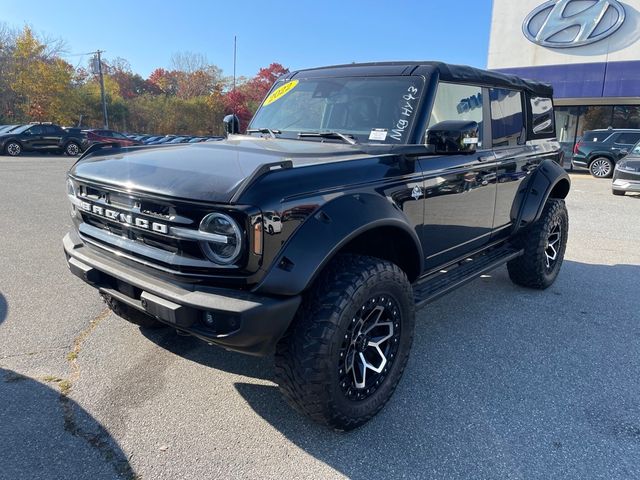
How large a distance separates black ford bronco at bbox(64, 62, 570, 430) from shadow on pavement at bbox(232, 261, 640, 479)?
22 cm

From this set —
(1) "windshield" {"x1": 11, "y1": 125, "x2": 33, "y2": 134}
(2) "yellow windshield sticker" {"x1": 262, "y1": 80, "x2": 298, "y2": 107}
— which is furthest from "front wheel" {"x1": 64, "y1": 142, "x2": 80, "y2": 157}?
(2) "yellow windshield sticker" {"x1": 262, "y1": 80, "x2": 298, "y2": 107}

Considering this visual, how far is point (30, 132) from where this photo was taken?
21.3m

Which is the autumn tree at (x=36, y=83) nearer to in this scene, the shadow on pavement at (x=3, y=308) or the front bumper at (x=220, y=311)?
the shadow on pavement at (x=3, y=308)

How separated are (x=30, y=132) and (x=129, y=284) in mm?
23079

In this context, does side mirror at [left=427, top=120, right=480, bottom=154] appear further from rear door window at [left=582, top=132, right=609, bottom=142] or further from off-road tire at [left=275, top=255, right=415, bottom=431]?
rear door window at [left=582, top=132, right=609, bottom=142]

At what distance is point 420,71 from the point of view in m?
3.23

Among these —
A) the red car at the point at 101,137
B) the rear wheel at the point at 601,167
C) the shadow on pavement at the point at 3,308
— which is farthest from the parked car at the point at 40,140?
the rear wheel at the point at 601,167

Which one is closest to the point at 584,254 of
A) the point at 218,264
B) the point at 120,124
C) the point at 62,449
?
the point at 218,264

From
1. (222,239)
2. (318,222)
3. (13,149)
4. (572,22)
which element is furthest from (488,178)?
(13,149)

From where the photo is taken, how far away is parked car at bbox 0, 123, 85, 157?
20.7 metres

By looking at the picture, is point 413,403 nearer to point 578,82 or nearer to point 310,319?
point 310,319

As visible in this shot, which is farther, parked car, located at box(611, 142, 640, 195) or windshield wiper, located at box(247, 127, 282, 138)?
parked car, located at box(611, 142, 640, 195)

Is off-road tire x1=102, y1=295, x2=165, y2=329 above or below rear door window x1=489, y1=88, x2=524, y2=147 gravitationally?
below

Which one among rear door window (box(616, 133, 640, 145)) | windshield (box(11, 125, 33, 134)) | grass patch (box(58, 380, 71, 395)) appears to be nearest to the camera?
grass patch (box(58, 380, 71, 395))
